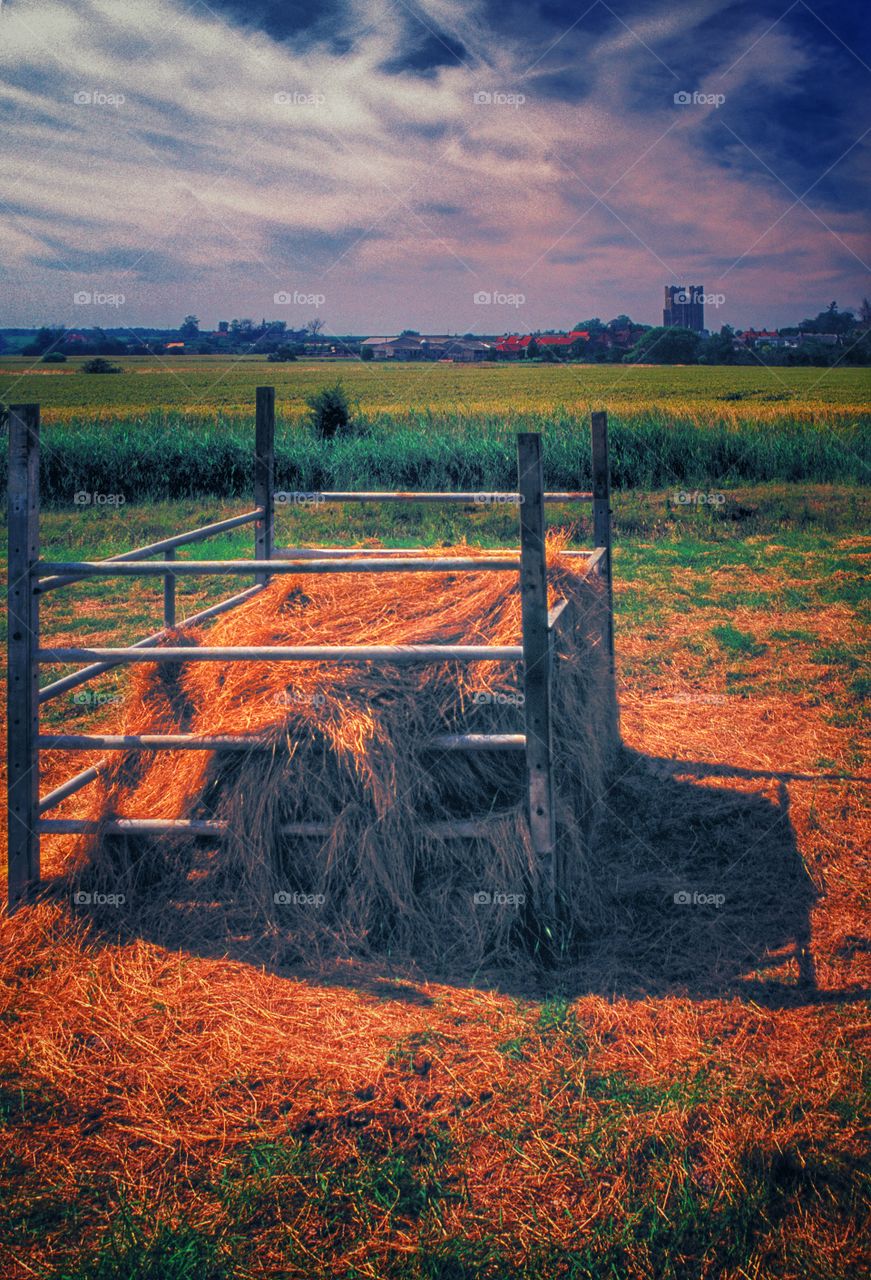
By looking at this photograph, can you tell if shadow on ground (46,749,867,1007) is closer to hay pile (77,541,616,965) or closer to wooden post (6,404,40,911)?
hay pile (77,541,616,965)

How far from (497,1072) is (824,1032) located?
1.05m

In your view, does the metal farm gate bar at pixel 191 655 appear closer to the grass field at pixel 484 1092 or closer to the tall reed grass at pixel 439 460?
the grass field at pixel 484 1092

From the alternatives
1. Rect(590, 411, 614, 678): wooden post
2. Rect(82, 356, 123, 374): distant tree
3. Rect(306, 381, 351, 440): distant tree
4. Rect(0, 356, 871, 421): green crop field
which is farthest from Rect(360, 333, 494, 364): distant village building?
Rect(590, 411, 614, 678): wooden post

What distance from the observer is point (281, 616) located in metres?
4.66

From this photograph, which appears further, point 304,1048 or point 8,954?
point 8,954

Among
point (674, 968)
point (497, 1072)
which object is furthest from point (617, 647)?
point (497, 1072)

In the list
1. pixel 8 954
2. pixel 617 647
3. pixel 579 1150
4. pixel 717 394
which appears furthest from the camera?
pixel 717 394

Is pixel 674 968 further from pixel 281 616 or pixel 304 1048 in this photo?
pixel 281 616


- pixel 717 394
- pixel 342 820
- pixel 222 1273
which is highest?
pixel 717 394

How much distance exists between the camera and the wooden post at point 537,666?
3414 millimetres

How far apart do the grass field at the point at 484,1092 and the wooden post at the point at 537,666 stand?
0.45 m

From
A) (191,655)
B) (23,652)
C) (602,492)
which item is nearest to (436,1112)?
(191,655)

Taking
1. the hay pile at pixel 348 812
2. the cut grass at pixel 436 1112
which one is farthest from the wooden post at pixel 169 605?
the cut grass at pixel 436 1112

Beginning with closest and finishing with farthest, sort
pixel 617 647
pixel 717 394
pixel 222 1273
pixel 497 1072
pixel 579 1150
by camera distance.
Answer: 1. pixel 222 1273
2. pixel 579 1150
3. pixel 497 1072
4. pixel 617 647
5. pixel 717 394
